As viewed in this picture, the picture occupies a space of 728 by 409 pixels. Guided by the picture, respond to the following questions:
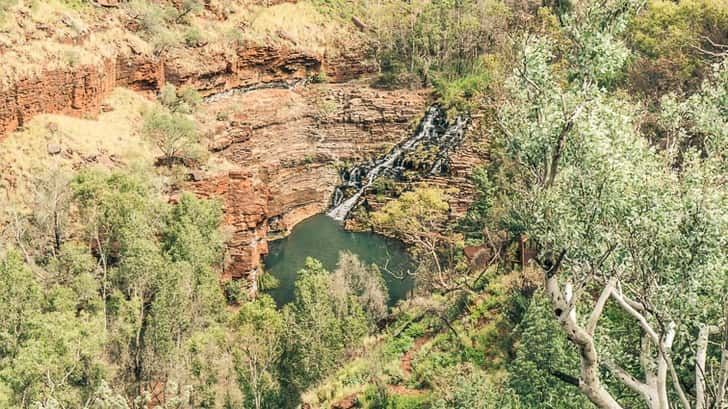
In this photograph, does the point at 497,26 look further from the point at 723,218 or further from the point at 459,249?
the point at 723,218

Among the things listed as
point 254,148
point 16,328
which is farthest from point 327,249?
point 16,328

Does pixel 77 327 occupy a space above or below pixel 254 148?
above

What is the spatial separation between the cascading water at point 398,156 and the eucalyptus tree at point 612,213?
135 ft

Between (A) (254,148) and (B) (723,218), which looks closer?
(B) (723,218)

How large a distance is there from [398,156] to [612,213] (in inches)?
1763

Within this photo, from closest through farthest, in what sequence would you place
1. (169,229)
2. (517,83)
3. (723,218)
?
Answer: 1. (723,218)
2. (517,83)
3. (169,229)

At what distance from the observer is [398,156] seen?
54.3 m

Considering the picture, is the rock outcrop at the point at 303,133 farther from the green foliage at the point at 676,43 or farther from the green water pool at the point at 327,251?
the green foliage at the point at 676,43

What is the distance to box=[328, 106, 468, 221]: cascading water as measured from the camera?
52.7m

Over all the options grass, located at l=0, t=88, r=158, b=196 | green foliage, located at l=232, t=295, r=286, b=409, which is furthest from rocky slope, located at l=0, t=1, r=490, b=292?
green foliage, located at l=232, t=295, r=286, b=409

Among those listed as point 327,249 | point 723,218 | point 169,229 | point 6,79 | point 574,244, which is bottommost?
point 327,249

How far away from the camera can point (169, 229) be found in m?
30.5

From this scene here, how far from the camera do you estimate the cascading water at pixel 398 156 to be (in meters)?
52.7

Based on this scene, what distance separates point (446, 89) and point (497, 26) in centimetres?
823
